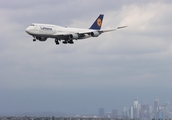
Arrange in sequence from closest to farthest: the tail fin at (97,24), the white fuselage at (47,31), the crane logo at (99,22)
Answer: the white fuselage at (47,31) → the tail fin at (97,24) → the crane logo at (99,22)

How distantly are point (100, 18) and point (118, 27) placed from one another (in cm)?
2087

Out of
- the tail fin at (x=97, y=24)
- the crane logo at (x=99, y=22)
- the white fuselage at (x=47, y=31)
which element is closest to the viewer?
the white fuselage at (x=47, y=31)

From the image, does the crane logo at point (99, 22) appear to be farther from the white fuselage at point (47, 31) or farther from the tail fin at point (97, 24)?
the white fuselage at point (47, 31)

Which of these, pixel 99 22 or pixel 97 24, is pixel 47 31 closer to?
pixel 97 24

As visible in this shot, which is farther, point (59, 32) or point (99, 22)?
point (99, 22)

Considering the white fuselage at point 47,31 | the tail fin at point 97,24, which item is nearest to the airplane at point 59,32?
the white fuselage at point 47,31

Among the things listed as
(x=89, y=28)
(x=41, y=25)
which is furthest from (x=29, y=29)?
(x=89, y=28)

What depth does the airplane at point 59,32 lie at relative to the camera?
164500mm

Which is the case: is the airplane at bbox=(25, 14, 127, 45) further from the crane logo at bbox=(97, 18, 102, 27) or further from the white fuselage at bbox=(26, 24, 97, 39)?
the crane logo at bbox=(97, 18, 102, 27)

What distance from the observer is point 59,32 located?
169 m

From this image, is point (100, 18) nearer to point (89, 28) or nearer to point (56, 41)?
point (89, 28)

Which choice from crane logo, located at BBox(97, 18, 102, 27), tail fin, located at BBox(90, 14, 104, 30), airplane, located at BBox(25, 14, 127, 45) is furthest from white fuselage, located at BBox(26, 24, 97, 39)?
crane logo, located at BBox(97, 18, 102, 27)

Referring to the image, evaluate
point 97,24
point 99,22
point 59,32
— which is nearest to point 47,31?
point 59,32

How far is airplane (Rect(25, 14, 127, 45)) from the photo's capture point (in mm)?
164500
